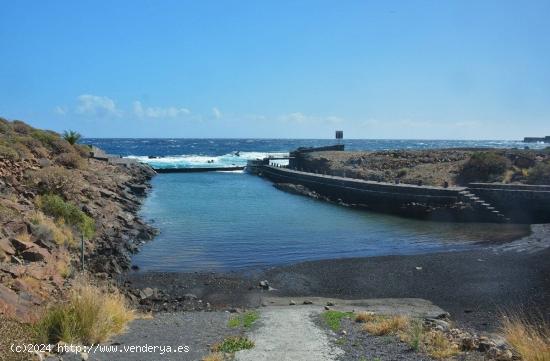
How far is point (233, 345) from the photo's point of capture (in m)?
7.77

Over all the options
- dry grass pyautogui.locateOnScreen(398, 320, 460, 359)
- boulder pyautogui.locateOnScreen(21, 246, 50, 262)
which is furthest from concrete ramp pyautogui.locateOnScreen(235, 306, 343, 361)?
boulder pyautogui.locateOnScreen(21, 246, 50, 262)

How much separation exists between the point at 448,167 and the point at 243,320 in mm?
35235

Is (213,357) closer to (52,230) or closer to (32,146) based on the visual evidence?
(52,230)

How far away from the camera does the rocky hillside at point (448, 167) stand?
1422 inches

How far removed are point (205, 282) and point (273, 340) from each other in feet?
23.8

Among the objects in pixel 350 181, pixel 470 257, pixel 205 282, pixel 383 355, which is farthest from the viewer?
pixel 350 181

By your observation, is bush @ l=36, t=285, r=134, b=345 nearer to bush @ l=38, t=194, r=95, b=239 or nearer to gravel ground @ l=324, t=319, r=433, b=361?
gravel ground @ l=324, t=319, r=433, b=361

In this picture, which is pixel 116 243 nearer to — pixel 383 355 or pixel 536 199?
pixel 383 355

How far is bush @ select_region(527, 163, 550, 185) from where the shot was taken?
32531mm

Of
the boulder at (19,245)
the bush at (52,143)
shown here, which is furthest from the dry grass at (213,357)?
the bush at (52,143)

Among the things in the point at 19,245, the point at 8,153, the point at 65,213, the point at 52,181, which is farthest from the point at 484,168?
the point at 19,245

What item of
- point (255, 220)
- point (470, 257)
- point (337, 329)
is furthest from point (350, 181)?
point (337, 329)

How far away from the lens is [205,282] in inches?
598

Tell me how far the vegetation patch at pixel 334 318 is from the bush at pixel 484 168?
29685 millimetres
